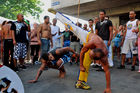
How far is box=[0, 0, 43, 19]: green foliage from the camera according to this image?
21953 mm

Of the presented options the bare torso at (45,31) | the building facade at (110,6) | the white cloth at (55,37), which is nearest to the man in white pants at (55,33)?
the white cloth at (55,37)

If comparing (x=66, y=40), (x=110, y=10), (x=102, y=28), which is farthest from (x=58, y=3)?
(x=102, y=28)

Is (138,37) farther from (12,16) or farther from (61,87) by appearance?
(12,16)

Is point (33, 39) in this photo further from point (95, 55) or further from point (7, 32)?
point (95, 55)

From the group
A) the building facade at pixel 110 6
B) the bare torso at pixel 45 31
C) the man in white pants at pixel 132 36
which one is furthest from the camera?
the building facade at pixel 110 6

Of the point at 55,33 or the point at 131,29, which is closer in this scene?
the point at 131,29

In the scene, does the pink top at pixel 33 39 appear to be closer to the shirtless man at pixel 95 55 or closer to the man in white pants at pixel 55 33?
the man in white pants at pixel 55 33

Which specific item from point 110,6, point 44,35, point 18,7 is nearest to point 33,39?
point 44,35

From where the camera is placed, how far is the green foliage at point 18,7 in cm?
2195

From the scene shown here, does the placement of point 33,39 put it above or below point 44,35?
below

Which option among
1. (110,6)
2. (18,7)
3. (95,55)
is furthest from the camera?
(18,7)

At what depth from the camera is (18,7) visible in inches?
890

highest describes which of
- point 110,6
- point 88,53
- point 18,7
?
point 18,7

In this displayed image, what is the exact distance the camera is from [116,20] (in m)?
12.5
